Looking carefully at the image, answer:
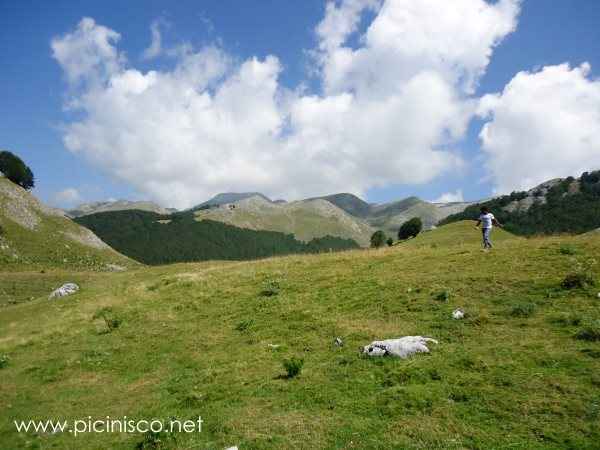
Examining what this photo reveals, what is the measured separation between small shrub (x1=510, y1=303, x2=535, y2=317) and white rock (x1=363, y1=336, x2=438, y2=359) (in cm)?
370

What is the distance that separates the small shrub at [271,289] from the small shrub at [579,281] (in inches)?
602

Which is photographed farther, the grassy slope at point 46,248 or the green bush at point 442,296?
the grassy slope at point 46,248

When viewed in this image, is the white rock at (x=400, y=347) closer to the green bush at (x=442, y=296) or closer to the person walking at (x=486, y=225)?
the green bush at (x=442, y=296)

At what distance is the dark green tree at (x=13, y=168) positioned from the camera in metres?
128

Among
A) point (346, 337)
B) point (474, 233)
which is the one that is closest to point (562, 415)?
point (346, 337)

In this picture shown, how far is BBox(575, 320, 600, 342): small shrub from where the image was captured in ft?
41.5

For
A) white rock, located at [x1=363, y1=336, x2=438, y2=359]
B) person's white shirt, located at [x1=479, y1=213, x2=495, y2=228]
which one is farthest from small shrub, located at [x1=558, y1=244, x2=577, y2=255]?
white rock, located at [x1=363, y1=336, x2=438, y2=359]

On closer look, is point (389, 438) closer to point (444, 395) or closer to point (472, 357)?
point (444, 395)

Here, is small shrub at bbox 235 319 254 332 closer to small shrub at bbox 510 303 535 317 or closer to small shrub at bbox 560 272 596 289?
small shrub at bbox 510 303 535 317

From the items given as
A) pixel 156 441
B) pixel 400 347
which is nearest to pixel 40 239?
pixel 156 441

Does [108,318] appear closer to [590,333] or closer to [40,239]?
[590,333]

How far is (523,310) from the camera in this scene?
15469 millimetres

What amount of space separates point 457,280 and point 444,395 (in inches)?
397

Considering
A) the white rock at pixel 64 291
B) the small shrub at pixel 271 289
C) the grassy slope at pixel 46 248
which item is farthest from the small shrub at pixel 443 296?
the grassy slope at pixel 46 248
